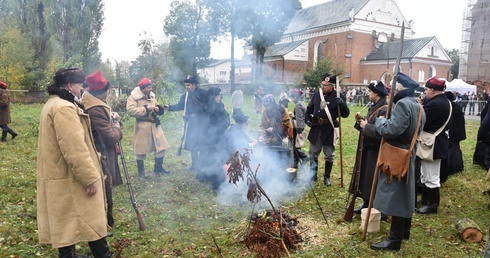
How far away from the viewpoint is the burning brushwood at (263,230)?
378 centimetres

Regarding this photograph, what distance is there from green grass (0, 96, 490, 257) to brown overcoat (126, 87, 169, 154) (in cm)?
70

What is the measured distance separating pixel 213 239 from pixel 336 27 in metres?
38.5

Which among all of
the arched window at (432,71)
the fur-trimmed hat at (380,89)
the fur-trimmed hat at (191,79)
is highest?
the arched window at (432,71)

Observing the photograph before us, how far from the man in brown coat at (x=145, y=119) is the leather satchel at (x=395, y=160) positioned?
421cm

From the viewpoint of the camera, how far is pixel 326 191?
246 inches

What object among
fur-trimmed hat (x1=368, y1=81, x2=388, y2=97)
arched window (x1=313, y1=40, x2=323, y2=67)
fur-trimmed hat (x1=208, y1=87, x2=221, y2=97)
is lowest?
fur-trimmed hat (x1=208, y1=87, x2=221, y2=97)

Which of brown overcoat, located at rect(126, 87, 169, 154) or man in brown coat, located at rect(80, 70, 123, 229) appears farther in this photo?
brown overcoat, located at rect(126, 87, 169, 154)

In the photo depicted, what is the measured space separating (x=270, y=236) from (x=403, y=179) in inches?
63.7

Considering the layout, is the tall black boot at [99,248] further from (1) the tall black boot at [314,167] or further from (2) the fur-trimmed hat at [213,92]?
(1) the tall black boot at [314,167]

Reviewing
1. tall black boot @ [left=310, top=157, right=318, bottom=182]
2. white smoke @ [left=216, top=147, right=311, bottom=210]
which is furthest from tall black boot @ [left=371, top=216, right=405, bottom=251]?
tall black boot @ [left=310, top=157, right=318, bottom=182]

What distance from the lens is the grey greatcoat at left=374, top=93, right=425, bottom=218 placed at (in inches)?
143

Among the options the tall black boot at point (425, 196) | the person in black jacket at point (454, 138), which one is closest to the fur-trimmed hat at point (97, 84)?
the tall black boot at point (425, 196)

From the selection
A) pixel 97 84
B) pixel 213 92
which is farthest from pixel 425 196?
pixel 97 84

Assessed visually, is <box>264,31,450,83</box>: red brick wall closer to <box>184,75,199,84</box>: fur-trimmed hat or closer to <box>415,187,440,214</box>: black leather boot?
<box>184,75,199,84</box>: fur-trimmed hat
